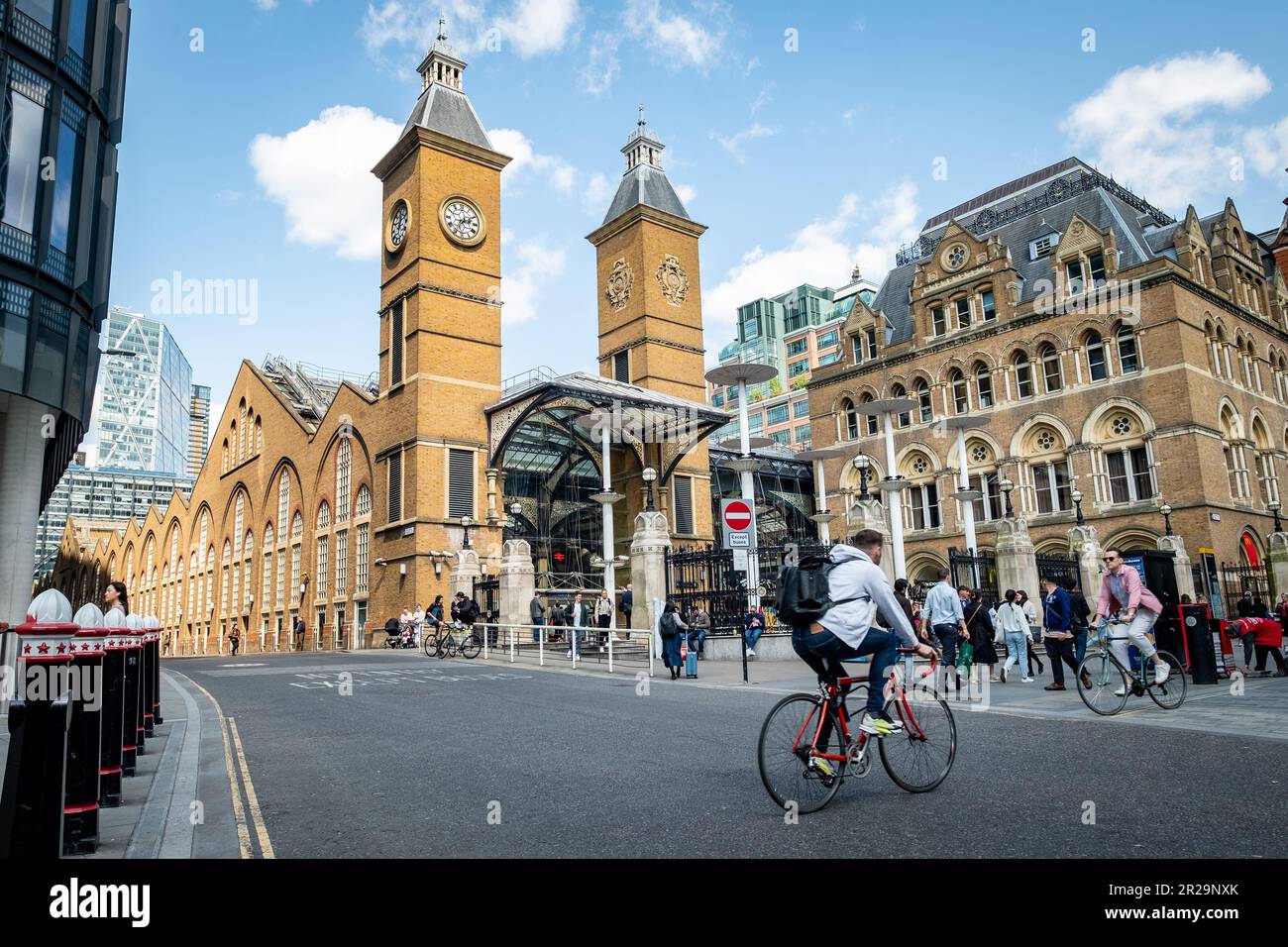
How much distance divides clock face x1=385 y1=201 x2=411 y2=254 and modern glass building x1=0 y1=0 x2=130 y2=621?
15951 mm

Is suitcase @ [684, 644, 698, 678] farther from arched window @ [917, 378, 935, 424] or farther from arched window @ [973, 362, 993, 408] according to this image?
arched window @ [917, 378, 935, 424]

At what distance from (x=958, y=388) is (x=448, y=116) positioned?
27.3m

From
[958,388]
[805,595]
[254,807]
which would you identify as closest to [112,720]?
[254,807]

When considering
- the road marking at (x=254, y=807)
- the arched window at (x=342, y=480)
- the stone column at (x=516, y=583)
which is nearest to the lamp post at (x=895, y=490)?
the stone column at (x=516, y=583)

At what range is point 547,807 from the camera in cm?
557

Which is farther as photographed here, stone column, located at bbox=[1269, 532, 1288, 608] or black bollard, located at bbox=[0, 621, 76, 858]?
stone column, located at bbox=[1269, 532, 1288, 608]

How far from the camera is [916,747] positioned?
5.90 metres

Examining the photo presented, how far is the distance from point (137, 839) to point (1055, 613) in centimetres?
1175

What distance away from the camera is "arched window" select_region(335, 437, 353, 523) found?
1613 inches

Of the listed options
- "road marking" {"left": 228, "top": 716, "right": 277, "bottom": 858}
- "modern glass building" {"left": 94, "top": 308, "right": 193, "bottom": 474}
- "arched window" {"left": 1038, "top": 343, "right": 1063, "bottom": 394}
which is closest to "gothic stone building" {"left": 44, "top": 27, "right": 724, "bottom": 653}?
"arched window" {"left": 1038, "top": 343, "right": 1063, "bottom": 394}

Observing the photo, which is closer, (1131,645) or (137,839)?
(137,839)

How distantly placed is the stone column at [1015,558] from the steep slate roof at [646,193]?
2735cm
